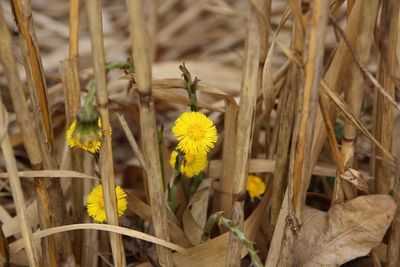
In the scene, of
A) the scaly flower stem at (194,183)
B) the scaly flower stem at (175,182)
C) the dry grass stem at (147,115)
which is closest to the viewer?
the dry grass stem at (147,115)

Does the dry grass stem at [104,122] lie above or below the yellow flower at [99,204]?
above

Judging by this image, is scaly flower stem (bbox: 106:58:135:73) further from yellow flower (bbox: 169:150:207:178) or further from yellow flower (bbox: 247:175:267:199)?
yellow flower (bbox: 247:175:267:199)

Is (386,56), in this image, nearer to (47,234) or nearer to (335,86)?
(335,86)

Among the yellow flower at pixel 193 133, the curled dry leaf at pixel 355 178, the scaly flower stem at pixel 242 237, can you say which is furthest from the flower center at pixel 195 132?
the curled dry leaf at pixel 355 178

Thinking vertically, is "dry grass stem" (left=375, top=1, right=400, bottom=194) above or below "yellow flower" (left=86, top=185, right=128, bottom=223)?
above

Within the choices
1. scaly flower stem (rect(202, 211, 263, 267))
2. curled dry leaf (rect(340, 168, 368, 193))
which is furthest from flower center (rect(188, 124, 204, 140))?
curled dry leaf (rect(340, 168, 368, 193))

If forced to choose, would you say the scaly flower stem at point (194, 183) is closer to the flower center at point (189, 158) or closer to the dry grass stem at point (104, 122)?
the flower center at point (189, 158)

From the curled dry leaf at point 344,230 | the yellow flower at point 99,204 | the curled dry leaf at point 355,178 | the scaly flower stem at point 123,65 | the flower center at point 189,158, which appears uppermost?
the scaly flower stem at point 123,65
